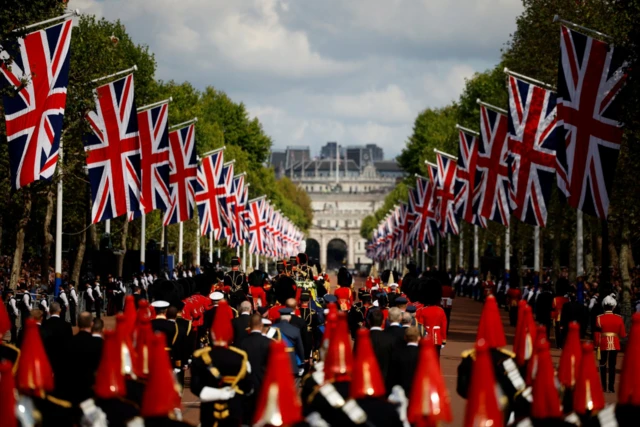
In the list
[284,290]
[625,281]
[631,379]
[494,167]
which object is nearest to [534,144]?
[494,167]

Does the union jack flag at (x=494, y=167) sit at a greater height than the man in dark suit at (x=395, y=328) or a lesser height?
greater

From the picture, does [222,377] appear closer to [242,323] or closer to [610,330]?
[242,323]

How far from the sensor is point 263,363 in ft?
50.5

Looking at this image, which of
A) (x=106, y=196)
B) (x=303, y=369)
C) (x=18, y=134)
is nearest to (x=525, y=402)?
(x=303, y=369)

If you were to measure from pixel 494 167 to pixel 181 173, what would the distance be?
9.70 m

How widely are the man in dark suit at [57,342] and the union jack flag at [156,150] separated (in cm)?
1933

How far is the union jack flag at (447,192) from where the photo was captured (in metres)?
54.9

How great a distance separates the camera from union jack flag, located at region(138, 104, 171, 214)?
36.1 meters

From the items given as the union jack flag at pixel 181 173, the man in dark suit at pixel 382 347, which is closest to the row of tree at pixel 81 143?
the union jack flag at pixel 181 173

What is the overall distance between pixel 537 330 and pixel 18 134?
1319cm

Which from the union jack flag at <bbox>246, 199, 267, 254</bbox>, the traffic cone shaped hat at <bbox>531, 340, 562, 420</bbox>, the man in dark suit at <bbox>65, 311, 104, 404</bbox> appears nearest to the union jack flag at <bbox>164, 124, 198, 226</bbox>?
the man in dark suit at <bbox>65, 311, 104, 404</bbox>

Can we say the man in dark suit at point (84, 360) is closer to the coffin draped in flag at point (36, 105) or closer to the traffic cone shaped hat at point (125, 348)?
the traffic cone shaped hat at point (125, 348)

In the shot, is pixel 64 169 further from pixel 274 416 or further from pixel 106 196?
pixel 274 416

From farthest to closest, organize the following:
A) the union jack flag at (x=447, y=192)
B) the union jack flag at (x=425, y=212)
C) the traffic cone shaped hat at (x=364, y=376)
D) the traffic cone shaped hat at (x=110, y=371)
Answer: the union jack flag at (x=425, y=212), the union jack flag at (x=447, y=192), the traffic cone shaped hat at (x=110, y=371), the traffic cone shaped hat at (x=364, y=376)
